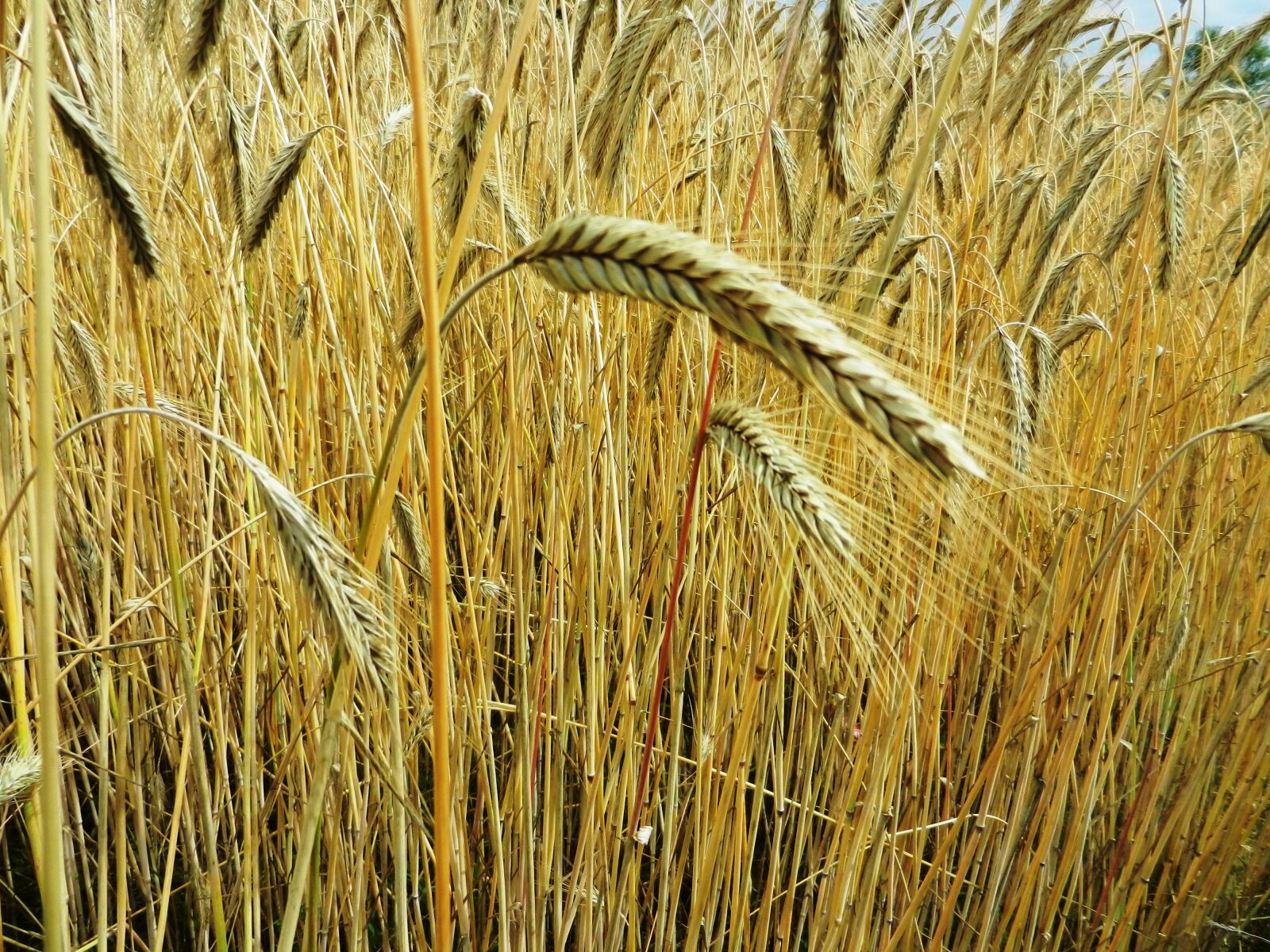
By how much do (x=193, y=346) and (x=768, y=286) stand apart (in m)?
1.39

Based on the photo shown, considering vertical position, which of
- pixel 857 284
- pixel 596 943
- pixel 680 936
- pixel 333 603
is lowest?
pixel 680 936

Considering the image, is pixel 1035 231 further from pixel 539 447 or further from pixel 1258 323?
pixel 539 447

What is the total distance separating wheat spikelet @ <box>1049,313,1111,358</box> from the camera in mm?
1677

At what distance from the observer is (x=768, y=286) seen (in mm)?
627

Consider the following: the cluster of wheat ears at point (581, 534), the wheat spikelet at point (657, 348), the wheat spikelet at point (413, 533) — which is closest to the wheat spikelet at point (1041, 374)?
the cluster of wheat ears at point (581, 534)

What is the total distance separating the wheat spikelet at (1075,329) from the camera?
1.68m

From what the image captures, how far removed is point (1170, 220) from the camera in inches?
65.1

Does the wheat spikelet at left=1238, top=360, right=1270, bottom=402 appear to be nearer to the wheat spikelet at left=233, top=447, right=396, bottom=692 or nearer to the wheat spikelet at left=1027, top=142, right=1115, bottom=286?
the wheat spikelet at left=1027, top=142, right=1115, bottom=286

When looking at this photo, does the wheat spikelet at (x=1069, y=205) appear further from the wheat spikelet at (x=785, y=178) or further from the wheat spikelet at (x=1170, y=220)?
the wheat spikelet at (x=785, y=178)

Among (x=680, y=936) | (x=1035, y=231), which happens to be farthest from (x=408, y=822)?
(x=1035, y=231)

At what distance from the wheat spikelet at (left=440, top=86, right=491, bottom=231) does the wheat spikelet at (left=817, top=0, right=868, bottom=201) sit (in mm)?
469

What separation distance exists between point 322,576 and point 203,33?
0.85 metres

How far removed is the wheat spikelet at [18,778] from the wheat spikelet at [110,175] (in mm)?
531

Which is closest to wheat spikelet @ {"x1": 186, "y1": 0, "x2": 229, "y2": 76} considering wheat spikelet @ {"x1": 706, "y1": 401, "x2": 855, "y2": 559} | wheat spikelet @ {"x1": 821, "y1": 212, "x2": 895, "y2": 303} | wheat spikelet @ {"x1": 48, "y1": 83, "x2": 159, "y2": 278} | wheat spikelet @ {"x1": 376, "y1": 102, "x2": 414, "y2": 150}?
wheat spikelet @ {"x1": 48, "y1": 83, "x2": 159, "y2": 278}
